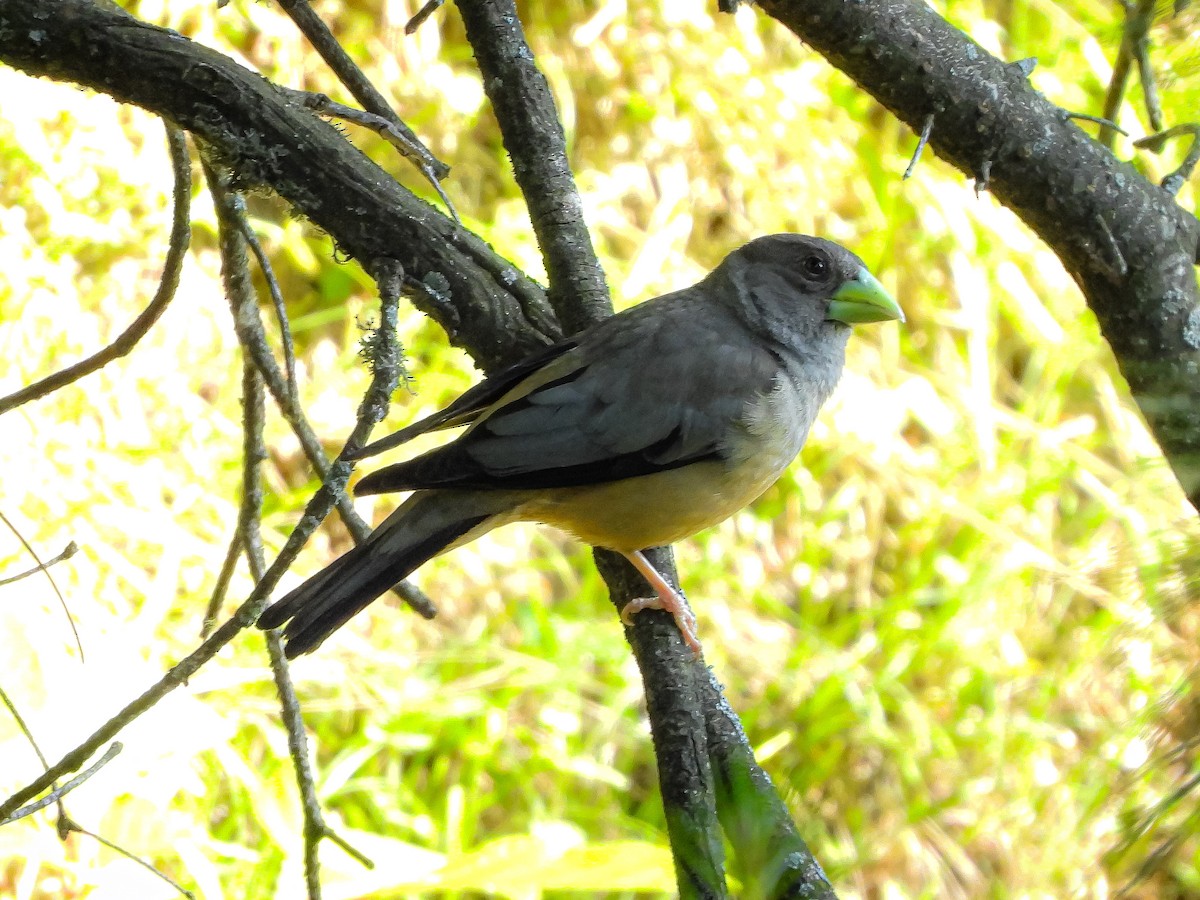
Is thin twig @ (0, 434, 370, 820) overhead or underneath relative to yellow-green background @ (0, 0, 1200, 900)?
underneath

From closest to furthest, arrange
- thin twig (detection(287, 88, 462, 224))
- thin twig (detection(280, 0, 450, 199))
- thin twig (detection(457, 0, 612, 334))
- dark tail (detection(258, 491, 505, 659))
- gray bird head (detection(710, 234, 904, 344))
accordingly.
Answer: thin twig (detection(287, 88, 462, 224))
dark tail (detection(258, 491, 505, 659))
thin twig (detection(280, 0, 450, 199))
thin twig (detection(457, 0, 612, 334))
gray bird head (detection(710, 234, 904, 344))

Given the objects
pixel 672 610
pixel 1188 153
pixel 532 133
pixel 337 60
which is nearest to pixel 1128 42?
pixel 1188 153

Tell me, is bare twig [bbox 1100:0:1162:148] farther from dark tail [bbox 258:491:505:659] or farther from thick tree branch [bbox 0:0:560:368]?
dark tail [bbox 258:491:505:659]

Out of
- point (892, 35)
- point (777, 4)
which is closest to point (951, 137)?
point (892, 35)

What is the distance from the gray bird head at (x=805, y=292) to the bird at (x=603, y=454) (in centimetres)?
18

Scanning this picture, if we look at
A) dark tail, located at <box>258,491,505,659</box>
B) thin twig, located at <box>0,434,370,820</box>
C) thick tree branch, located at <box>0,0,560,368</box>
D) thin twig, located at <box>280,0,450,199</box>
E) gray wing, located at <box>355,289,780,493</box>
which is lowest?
thin twig, located at <box>0,434,370,820</box>

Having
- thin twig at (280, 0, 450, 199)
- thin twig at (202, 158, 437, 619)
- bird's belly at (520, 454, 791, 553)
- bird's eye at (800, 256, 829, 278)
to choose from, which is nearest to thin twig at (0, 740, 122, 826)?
thin twig at (202, 158, 437, 619)

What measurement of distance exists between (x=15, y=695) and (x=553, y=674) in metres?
2.07

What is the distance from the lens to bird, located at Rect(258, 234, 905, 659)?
260cm

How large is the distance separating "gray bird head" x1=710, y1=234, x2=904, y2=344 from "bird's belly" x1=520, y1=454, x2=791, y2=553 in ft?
1.76

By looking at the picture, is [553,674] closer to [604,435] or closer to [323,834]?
[604,435]

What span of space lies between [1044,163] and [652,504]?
1152mm

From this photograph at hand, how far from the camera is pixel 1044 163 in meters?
2.55

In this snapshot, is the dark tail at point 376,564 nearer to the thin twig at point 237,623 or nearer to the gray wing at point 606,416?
the gray wing at point 606,416
